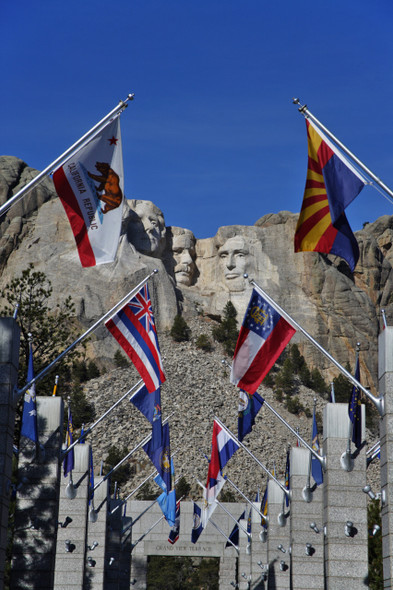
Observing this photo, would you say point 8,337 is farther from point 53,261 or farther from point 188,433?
point 53,261

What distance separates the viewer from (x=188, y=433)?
7250 cm

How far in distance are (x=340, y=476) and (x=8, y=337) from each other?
951 cm

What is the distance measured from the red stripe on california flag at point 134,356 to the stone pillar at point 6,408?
4443 millimetres

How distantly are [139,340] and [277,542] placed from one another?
14160 mm

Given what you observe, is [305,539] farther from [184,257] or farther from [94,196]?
[184,257]

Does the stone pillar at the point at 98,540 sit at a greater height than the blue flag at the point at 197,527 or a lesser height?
lesser

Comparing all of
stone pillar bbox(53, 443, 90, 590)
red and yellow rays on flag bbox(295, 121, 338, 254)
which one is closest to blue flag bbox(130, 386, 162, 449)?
stone pillar bbox(53, 443, 90, 590)

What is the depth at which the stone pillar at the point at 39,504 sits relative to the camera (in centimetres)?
2039

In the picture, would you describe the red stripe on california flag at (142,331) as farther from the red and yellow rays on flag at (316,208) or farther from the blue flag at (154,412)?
the red and yellow rays on flag at (316,208)

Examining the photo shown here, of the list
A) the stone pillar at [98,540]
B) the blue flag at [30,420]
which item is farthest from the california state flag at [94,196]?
the stone pillar at [98,540]

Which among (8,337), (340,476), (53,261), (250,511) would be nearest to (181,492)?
(250,511)

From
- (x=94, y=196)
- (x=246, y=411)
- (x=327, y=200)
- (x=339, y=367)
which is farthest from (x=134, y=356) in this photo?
(x=246, y=411)

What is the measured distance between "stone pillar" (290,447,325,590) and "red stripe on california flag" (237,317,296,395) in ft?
25.6

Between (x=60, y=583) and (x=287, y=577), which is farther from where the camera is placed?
(x=287, y=577)
